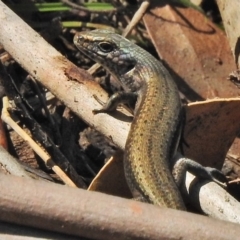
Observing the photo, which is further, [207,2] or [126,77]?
[207,2]

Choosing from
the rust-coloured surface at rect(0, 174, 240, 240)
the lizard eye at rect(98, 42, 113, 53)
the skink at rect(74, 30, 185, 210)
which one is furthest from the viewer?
the lizard eye at rect(98, 42, 113, 53)

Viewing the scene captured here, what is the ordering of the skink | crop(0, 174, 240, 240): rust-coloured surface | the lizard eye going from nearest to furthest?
crop(0, 174, 240, 240): rust-coloured surface, the skink, the lizard eye

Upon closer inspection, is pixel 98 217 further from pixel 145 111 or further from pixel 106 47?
pixel 106 47

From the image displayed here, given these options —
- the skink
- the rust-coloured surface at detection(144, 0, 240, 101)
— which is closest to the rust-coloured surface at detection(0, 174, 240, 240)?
the skink

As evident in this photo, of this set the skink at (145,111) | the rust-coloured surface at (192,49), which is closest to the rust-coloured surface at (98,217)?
the skink at (145,111)

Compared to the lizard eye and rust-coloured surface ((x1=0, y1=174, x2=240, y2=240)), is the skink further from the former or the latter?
rust-coloured surface ((x1=0, y1=174, x2=240, y2=240))

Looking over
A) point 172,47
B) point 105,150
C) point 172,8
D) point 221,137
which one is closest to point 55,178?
Result: point 105,150

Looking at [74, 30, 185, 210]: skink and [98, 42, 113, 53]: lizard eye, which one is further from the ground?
[98, 42, 113, 53]: lizard eye

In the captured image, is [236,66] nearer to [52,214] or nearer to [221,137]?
[221,137]
